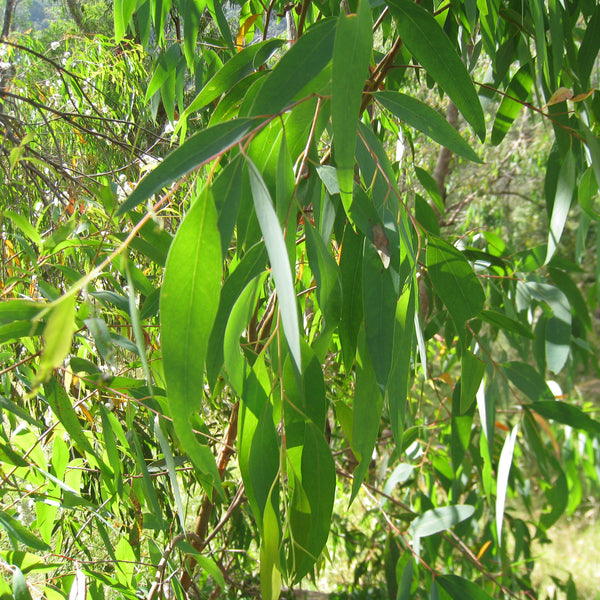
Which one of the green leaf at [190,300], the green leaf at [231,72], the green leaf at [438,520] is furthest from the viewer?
the green leaf at [438,520]

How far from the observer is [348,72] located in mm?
317

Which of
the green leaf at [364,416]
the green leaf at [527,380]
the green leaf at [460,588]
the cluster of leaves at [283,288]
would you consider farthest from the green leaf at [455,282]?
the green leaf at [460,588]

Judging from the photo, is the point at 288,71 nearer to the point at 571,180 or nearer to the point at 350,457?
the point at 571,180

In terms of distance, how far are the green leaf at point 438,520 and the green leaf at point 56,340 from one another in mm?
640

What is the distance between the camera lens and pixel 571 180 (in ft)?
2.04

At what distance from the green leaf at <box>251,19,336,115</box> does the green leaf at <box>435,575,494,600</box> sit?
1.82 feet

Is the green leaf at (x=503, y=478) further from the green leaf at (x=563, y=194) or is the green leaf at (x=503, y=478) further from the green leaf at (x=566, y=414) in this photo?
the green leaf at (x=563, y=194)

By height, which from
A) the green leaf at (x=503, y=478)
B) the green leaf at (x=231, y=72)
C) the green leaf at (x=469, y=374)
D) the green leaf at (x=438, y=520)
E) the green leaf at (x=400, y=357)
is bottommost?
the green leaf at (x=438, y=520)

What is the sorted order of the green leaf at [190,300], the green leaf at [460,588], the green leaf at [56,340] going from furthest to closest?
the green leaf at [460,588], the green leaf at [190,300], the green leaf at [56,340]

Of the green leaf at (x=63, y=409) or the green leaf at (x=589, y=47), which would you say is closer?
the green leaf at (x=63, y=409)

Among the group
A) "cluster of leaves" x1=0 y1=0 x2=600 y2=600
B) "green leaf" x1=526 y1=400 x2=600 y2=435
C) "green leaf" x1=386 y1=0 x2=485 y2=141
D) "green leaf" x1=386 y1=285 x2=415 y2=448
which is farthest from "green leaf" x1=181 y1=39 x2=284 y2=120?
"green leaf" x1=526 y1=400 x2=600 y2=435

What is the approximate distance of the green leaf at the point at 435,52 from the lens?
1.38 feet

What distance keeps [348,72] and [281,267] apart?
0.37ft

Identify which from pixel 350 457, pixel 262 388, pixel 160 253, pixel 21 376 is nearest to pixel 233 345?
pixel 262 388
